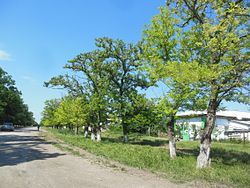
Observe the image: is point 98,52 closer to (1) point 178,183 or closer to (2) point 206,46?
(2) point 206,46

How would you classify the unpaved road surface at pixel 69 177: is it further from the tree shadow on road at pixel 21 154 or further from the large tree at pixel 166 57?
the large tree at pixel 166 57

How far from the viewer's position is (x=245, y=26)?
1404 cm

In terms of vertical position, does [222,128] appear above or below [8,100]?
below

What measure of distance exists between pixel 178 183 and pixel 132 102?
23754 millimetres

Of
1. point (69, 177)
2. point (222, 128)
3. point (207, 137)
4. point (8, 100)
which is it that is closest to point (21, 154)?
point (69, 177)

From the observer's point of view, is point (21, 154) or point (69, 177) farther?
point (21, 154)

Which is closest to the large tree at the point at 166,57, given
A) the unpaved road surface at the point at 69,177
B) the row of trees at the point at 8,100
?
the unpaved road surface at the point at 69,177

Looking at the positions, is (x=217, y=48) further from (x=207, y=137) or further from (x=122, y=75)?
(x=122, y=75)

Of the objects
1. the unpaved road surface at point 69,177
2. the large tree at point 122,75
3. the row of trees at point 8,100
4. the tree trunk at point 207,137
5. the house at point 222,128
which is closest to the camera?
the unpaved road surface at point 69,177

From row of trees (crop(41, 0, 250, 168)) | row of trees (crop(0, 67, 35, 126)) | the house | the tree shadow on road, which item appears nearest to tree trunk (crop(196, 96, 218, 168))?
row of trees (crop(41, 0, 250, 168))

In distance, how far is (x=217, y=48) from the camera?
13.6 metres

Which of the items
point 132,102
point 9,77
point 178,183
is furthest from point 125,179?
point 9,77

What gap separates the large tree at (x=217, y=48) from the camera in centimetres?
1327

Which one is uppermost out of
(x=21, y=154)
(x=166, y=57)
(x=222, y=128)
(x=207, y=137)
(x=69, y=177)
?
(x=166, y=57)
